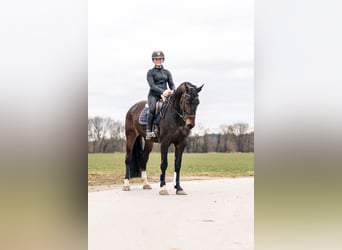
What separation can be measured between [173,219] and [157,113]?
1403 millimetres

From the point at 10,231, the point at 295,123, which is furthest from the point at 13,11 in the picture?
the point at 295,123

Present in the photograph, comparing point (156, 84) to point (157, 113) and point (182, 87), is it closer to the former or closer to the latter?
point (182, 87)

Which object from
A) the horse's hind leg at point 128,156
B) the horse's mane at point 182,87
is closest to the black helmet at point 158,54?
the horse's mane at point 182,87

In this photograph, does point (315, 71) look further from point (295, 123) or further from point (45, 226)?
point (45, 226)

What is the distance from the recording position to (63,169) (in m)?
1.47

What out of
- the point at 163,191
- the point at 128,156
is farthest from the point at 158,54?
the point at 128,156

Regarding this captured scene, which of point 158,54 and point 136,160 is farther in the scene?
point 136,160

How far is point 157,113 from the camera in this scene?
3857 millimetres

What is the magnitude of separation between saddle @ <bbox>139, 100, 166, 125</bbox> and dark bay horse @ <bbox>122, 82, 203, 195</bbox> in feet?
0.09

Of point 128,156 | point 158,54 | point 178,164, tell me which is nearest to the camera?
point 158,54

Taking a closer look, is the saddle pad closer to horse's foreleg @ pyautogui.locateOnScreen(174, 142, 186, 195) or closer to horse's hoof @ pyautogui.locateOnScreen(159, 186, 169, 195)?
horse's foreleg @ pyautogui.locateOnScreen(174, 142, 186, 195)

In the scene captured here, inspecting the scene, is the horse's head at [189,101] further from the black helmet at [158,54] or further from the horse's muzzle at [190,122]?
the black helmet at [158,54]

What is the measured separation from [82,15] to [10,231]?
0.74 m

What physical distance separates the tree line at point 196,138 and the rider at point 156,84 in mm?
258
